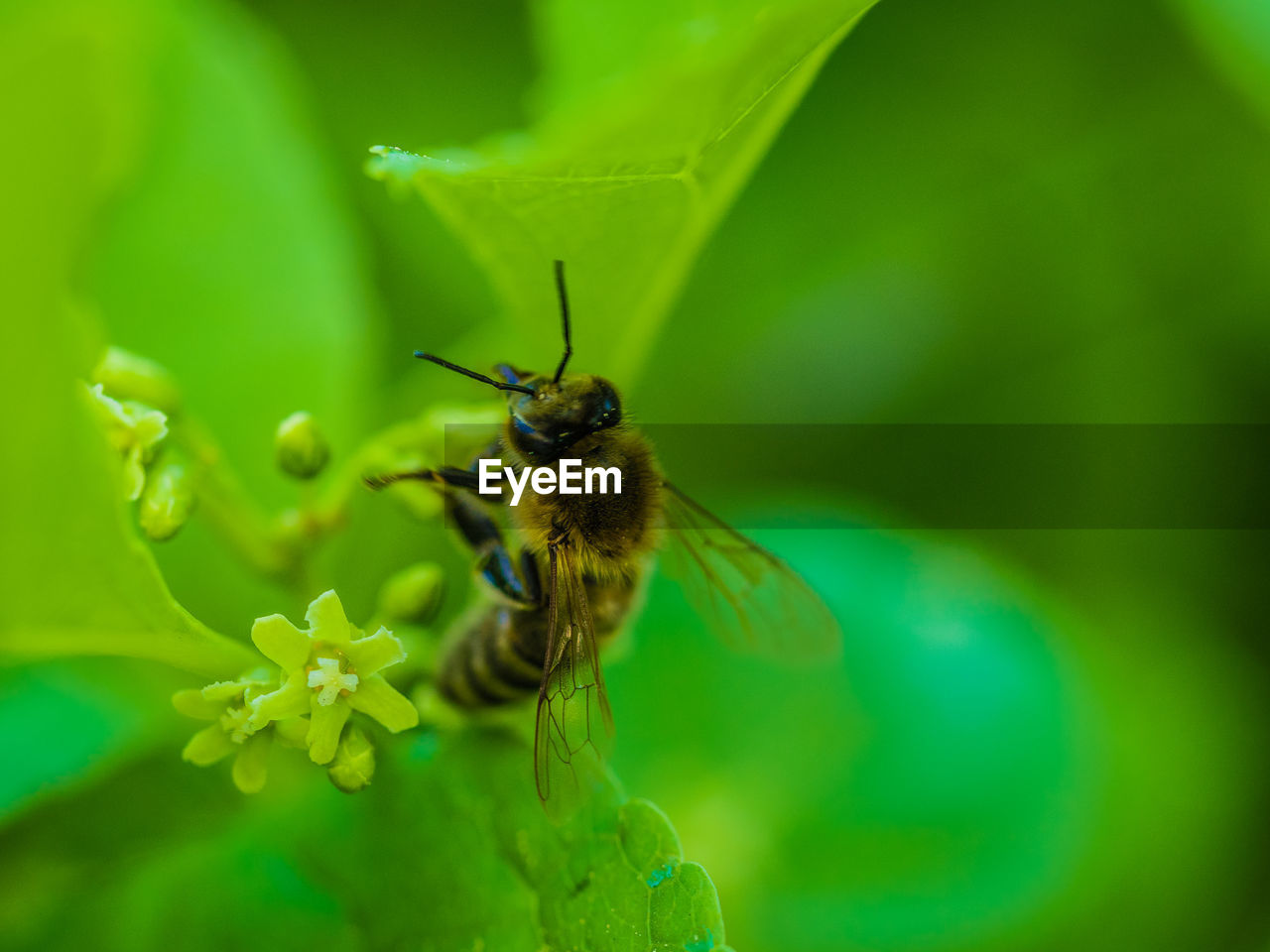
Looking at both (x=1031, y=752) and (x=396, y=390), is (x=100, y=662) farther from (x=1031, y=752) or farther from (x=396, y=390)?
(x=1031, y=752)

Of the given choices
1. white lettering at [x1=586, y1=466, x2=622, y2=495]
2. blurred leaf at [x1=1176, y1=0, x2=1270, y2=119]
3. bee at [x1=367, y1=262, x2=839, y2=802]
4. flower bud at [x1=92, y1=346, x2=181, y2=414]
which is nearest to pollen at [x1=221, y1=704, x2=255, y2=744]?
bee at [x1=367, y1=262, x2=839, y2=802]

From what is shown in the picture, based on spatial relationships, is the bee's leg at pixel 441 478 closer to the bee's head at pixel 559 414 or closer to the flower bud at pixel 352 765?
the bee's head at pixel 559 414

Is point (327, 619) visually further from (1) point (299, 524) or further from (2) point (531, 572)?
(2) point (531, 572)

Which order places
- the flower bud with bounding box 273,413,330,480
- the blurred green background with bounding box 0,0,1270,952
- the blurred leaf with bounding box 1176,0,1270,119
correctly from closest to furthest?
the flower bud with bounding box 273,413,330,480 → the blurred green background with bounding box 0,0,1270,952 → the blurred leaf with bounding box 1176,0,1270,119

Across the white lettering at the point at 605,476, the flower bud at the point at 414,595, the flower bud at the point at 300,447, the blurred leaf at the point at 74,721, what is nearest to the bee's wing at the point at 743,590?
the white lettering at the point at 605,476

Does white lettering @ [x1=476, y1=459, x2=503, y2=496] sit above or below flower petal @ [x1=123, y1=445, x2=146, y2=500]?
above

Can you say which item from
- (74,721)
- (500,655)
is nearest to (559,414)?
(500,655)

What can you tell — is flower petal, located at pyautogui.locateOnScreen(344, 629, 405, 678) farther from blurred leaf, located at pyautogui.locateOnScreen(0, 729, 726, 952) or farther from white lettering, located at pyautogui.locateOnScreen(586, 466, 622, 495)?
white lettering, located at pyautogui.locateOnScreen(586, 466, 622, 495)
